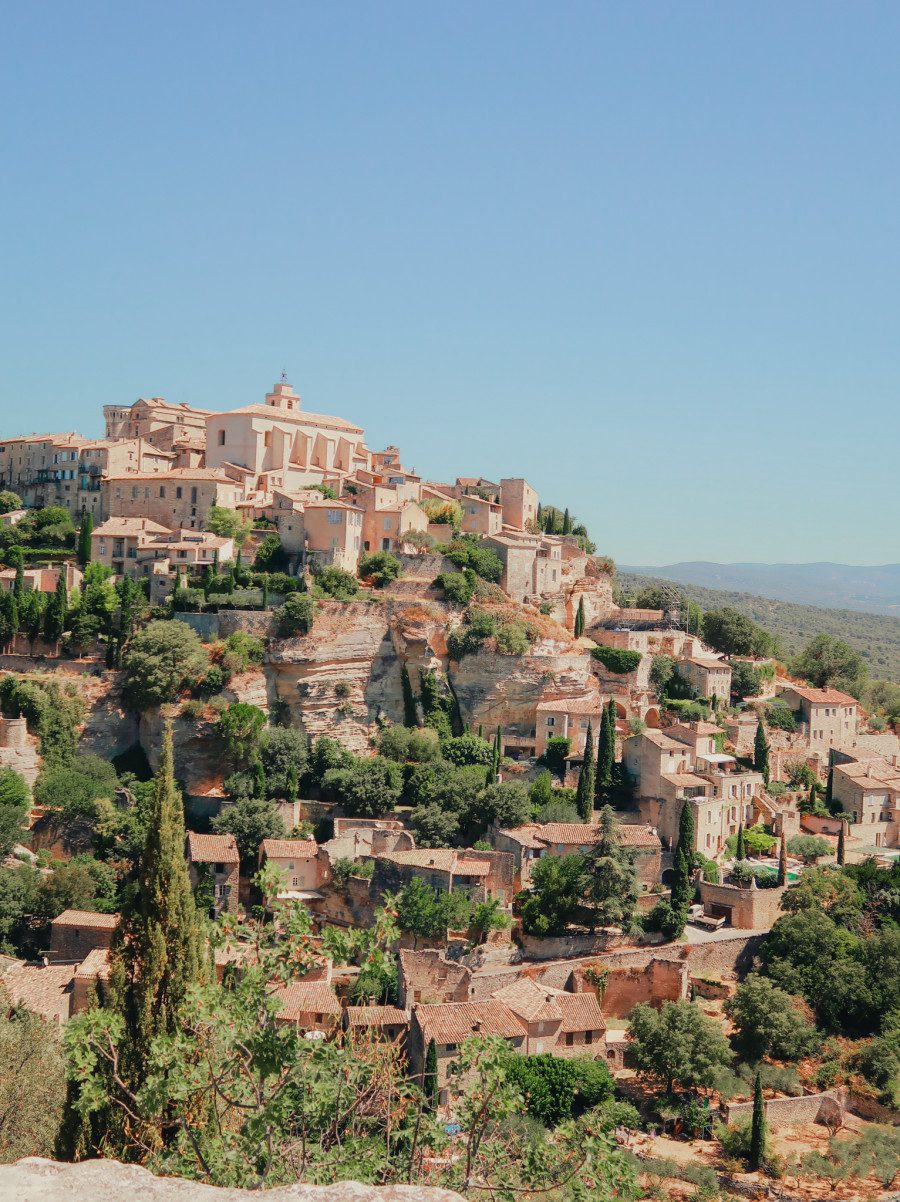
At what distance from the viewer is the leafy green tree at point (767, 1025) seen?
3362 centimetres

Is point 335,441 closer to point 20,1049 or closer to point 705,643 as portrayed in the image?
point 705,643

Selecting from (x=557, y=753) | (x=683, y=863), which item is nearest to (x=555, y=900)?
(x=683, y=863)

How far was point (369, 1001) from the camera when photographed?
110ft

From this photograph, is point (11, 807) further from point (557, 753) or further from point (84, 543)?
point (557, 753)

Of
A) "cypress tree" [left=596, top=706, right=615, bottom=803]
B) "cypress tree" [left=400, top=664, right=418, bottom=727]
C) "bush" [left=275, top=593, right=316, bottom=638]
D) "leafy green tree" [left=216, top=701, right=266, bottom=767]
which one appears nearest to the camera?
"leafy green tree" [left=216, top=701, right=266, bottom=767]

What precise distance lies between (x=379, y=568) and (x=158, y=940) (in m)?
34.4

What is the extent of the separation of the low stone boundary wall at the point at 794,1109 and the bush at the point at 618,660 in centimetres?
2155

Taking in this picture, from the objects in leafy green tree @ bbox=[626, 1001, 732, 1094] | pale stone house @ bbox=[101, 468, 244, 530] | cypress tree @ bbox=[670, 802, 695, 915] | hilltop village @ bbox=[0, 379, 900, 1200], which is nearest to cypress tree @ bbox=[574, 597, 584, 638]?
hilltop village @ bbox=[0, 379, 900, 1200]

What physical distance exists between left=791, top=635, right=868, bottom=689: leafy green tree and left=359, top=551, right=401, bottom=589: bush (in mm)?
24848

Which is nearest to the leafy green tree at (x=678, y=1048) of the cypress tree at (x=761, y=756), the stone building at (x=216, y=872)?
the stone building at (x=216, y=872)

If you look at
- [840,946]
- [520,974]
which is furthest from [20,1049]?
[840,946]

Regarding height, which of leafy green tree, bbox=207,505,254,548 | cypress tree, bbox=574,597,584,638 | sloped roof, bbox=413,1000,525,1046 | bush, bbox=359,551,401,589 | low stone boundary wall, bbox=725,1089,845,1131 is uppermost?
leafy green tree, bbox=207,505,254,548

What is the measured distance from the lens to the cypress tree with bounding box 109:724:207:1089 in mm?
16781

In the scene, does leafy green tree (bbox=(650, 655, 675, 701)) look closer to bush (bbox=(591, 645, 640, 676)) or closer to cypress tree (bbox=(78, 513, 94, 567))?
bush (bbox=(591, 645, 640, 676))
